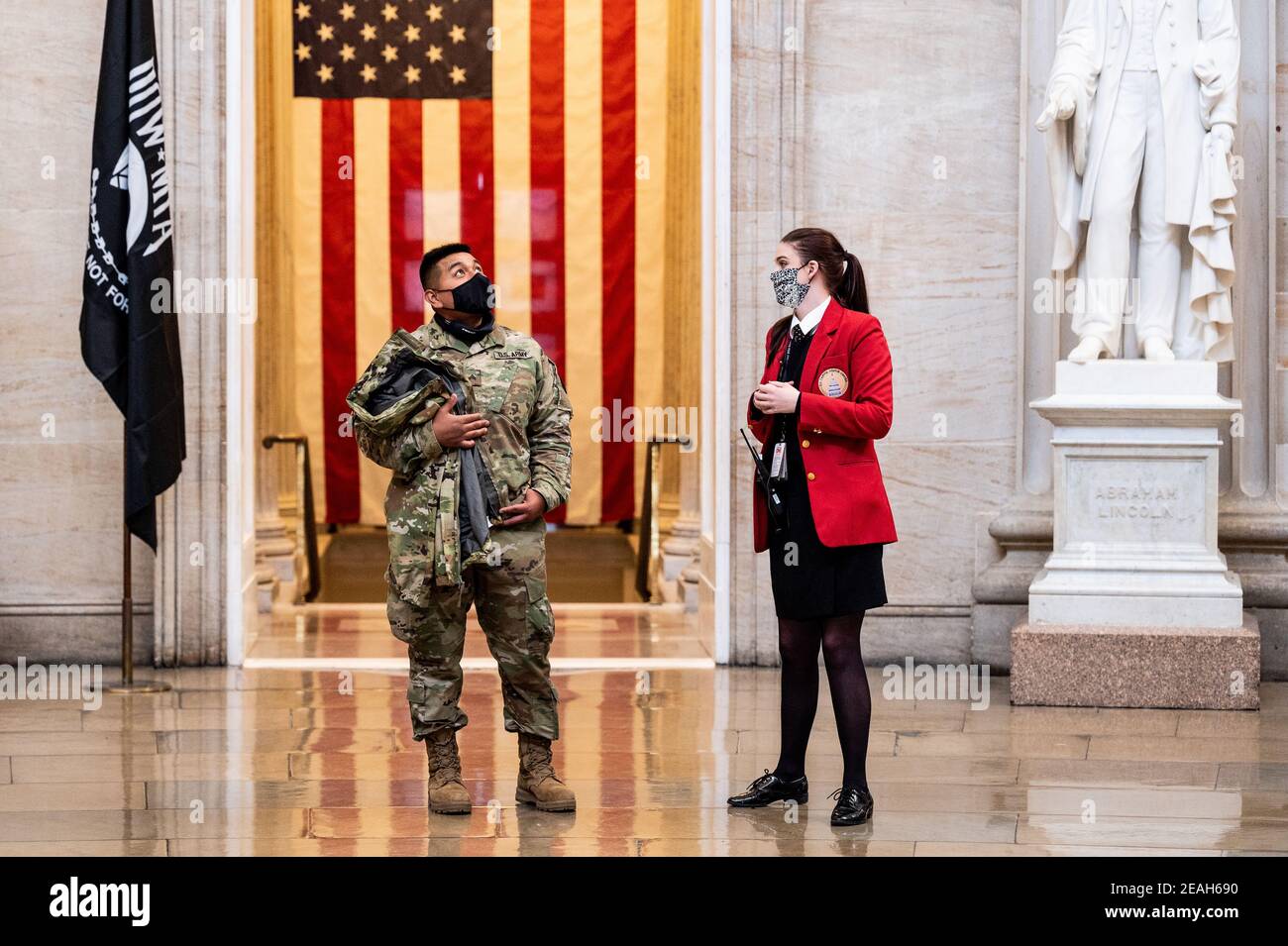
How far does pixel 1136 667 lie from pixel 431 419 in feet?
12.6

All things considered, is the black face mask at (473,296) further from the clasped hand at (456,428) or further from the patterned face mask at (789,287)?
the patterned face mask at (789,287)

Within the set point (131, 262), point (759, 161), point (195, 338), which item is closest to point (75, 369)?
point (195, 338)

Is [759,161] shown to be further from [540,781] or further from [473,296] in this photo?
[540,781]

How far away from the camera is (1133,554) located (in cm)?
785

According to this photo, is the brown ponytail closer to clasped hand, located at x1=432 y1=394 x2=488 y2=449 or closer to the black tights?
the black tights

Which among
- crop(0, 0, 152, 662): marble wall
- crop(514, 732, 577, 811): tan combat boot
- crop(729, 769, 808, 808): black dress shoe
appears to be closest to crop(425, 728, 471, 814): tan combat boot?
crop(514, 732, 577, 811): tan combat boot

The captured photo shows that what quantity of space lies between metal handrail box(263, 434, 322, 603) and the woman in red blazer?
22.3ft

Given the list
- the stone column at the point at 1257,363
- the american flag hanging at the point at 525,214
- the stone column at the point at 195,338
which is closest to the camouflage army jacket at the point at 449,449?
the stone column at the point at 195,338

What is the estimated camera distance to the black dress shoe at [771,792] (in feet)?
18.6

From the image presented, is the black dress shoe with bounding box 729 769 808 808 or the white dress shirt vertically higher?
the white dress shirt

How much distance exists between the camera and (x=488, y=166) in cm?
1509

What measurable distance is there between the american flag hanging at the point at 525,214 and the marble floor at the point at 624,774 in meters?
6.78

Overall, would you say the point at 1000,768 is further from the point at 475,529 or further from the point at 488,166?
the point at 488,166

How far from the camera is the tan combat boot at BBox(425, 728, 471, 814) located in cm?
554
